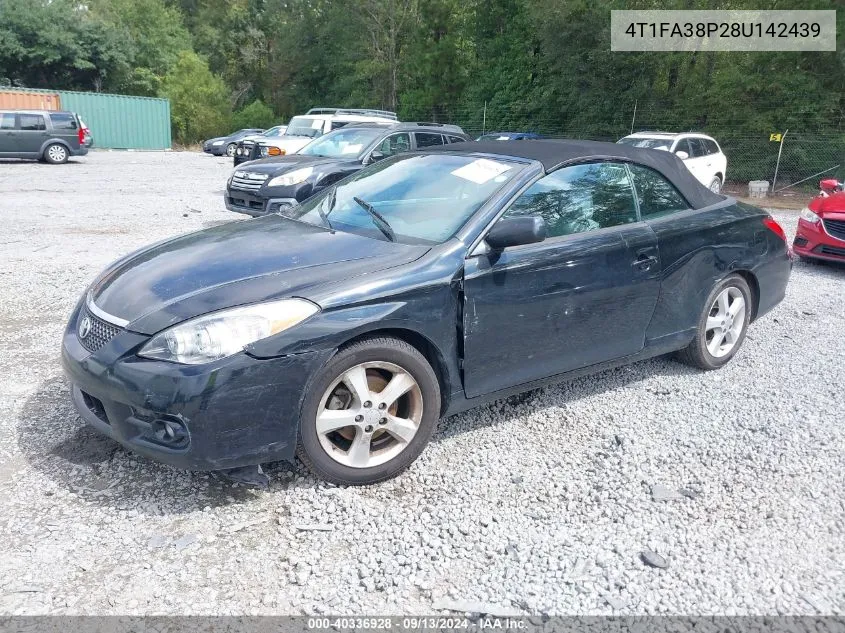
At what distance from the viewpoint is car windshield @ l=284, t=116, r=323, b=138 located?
1623 cm

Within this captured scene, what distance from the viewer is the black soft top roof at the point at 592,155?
3982mm

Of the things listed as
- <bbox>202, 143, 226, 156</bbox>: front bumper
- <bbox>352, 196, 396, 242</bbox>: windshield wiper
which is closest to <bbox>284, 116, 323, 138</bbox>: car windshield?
<bbox>352, 196, 396, 242</bbox>: windshield wiper

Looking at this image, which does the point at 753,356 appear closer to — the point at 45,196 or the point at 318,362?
the point at 318,362

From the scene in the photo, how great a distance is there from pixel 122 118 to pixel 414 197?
35776mm

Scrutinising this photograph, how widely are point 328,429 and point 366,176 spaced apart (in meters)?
2.03

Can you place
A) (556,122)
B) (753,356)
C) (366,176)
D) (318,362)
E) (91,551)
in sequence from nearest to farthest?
1. (91,551)
2. (318,362)
3. (366,176)
4. (753,356)
5. (556,122)

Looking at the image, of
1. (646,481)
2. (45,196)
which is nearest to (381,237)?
(646,481)

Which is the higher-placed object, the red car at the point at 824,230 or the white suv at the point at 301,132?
the white suv at the point at 301,132

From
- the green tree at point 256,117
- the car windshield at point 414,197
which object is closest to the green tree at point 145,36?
the green tree at point 256,117

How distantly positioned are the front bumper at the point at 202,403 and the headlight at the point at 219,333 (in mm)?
47

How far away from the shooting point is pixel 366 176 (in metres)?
4.49

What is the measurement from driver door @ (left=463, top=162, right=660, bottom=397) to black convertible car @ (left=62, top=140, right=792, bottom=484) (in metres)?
0.01

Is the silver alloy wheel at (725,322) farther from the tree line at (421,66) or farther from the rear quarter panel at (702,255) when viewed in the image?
the tree line at (421,66)

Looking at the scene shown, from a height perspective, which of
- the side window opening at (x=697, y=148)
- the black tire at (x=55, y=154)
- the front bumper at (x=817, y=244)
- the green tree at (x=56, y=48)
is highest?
the green tree at (x=56, y=48)
